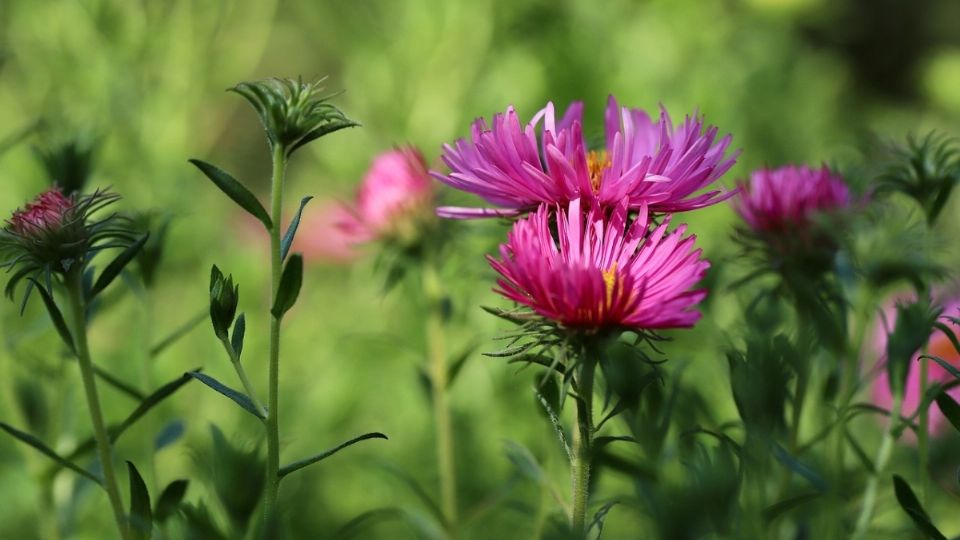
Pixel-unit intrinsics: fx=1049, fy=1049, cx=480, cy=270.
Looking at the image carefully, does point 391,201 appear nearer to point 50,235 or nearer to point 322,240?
point 50,235

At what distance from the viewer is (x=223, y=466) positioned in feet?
1.39

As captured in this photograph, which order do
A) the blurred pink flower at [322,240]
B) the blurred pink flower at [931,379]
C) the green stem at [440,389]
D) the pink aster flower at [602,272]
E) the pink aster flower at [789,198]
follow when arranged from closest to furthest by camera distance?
1. the pink aster flower at [602,272]
2. the pink aster flower at [789,198]
3. the green stem at [440,389]
4. the blurred pink flower at [931,379]
5. the blurred pink flower at [322,240]

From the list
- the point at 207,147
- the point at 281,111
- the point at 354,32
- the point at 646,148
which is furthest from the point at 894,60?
the point at 281,111

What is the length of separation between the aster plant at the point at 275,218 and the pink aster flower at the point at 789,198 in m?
0.20

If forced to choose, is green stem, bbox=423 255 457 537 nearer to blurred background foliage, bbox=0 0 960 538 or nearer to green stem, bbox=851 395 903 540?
blurred background foliage, bbox=0 0 960 538

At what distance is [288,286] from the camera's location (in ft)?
1.24

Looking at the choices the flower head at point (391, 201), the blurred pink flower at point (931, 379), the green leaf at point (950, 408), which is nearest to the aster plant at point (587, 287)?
the green leaf at point (950, 408)

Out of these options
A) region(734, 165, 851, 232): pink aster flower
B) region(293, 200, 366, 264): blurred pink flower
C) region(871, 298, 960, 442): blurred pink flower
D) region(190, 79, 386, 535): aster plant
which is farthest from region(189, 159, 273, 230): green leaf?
region(293, 200, 366, 264): blurred pink flower

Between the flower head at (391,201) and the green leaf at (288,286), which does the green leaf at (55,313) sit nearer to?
the green leaf at (288,286)

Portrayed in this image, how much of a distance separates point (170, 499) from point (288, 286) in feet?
0.37

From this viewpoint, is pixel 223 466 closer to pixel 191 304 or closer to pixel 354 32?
pixel 191 304

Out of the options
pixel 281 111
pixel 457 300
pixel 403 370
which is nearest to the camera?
pixel 281 111

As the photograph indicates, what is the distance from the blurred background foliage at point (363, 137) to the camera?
2.82ft

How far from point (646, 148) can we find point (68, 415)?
0.35m
